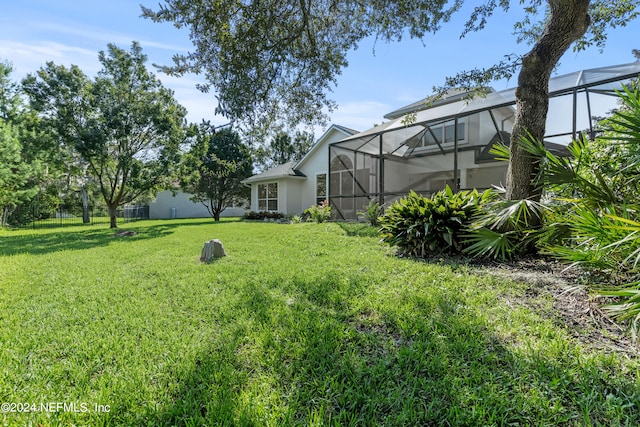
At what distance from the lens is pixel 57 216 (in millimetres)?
27812

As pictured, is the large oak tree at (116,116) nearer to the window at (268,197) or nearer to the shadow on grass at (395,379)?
the window at (268,197)

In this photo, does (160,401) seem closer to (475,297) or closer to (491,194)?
(475,297)

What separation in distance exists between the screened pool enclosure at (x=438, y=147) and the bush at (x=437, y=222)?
484cm

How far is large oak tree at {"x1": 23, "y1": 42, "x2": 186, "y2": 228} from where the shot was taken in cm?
1275

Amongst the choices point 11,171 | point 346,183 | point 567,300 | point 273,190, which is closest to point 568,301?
point 567,300

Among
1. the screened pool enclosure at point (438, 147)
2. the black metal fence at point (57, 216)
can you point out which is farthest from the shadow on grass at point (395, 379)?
the black metal fence at point (57, 216)

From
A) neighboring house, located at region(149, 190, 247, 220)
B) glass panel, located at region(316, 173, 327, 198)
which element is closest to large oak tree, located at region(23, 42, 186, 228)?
glass panel, located at region(316, 173, 327, 198)

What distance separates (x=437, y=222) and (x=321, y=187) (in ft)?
41.7

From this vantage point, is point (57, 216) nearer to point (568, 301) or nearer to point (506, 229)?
point (506, 229)

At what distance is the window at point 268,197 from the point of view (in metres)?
19.5

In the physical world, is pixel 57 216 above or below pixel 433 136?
below

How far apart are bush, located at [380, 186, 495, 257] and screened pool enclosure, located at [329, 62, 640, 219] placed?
15.9 feet

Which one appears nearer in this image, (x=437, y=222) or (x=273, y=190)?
(x=437, y=222)

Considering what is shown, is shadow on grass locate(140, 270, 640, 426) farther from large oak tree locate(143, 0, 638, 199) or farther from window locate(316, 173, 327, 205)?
window locate(316, 173, 327, 205)
